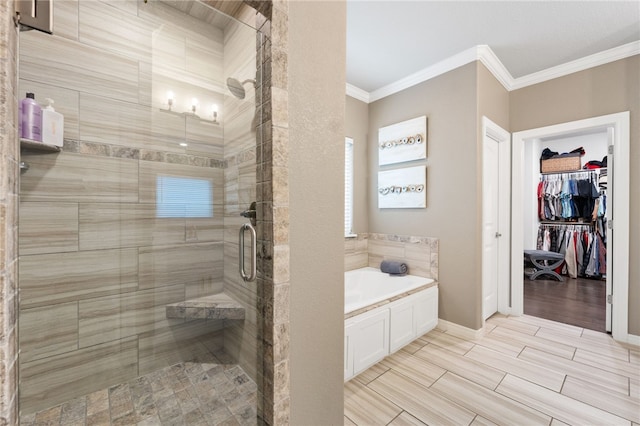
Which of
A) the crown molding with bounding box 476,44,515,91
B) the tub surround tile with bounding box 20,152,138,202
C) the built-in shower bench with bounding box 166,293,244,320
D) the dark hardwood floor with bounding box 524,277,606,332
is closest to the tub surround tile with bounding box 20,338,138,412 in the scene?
the built-in shower bench with bounding box 166,293,244,320

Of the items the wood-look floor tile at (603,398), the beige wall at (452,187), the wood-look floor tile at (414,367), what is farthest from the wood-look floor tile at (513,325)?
the wood-look floor tile at (414,367)

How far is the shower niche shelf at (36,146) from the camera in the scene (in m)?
0.86

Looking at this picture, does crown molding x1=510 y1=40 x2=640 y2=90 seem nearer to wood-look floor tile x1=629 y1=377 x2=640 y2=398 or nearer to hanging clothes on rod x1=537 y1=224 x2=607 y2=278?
wood-look floor tile x1=629 y1=377 x2=640 y2=398

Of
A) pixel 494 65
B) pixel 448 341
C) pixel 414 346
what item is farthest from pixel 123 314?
pixel 494 65

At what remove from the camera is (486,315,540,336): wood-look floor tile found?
2.92m

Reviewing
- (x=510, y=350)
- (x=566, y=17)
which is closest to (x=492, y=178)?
(x=566, y=17)

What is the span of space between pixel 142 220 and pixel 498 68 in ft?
11.7

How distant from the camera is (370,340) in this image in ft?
7.27

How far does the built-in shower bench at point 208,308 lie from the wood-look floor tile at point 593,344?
3.11 meters

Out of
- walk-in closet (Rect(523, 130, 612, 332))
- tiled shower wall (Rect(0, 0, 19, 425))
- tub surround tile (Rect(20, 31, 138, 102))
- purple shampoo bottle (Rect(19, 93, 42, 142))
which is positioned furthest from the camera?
walk-in closet (Rect(523, 130, 612, 332))

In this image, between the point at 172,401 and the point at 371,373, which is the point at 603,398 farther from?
the point at 172,401

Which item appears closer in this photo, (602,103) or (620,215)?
(620,215)

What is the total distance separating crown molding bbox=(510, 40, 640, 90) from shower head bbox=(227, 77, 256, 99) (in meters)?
3.45

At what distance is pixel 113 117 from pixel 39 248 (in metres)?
0.53
